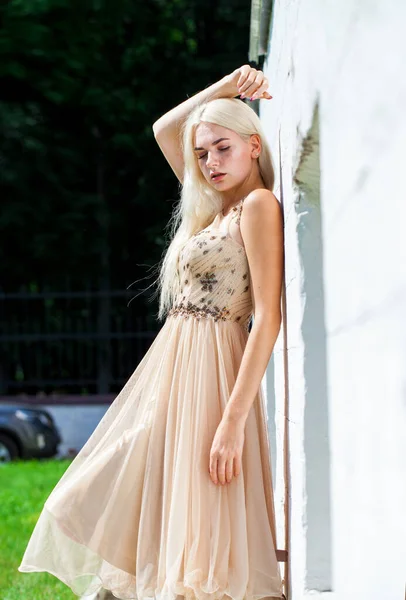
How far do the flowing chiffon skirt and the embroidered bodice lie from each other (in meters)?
0.04

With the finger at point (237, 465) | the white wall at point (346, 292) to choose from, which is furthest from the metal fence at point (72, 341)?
the finger at point (237, 465)

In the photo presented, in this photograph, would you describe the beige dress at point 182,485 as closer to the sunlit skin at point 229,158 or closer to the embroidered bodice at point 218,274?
the embroidered bodice at point 218,274

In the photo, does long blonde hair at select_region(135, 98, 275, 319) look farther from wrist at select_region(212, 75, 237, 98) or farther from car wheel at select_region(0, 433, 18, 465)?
car wheel at select_region(0, 433, 18, 465)

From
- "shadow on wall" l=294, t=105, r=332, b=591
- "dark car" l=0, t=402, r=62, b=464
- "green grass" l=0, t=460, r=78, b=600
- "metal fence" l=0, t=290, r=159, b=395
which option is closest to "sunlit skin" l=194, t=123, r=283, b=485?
"shadow on wall" l=294, t=105, r=332, b=591

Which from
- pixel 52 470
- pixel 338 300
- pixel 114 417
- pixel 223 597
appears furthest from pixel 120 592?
pixel 52 470

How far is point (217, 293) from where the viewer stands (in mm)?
2799

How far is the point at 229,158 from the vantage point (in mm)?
2861

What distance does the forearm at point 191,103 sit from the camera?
2.97 meters

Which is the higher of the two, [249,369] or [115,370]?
[249,369]

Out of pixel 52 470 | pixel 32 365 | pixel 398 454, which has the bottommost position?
pixel 52 470

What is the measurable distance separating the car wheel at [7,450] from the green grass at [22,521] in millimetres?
288

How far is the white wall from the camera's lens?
1334 mm

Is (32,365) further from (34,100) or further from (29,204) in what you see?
(34,100)

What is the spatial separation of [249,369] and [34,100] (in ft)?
43.3
